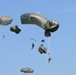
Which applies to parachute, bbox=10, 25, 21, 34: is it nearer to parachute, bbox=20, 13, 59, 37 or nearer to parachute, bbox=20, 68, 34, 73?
parachute, bbox=20, 13, 59, 37

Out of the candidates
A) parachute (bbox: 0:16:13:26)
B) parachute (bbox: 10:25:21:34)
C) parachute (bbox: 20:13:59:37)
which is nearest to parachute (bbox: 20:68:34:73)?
parachute (bbox: 10:25:21:34)

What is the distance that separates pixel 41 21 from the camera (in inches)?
4417

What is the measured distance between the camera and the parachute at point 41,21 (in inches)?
4348

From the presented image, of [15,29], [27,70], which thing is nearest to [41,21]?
[15,29]

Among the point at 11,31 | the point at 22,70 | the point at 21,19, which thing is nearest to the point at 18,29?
the point at 11,31

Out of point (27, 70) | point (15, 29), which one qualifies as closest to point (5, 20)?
point (15, 29)

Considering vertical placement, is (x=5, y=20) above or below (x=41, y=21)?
above

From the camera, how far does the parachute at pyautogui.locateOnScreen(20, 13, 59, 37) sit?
362ft

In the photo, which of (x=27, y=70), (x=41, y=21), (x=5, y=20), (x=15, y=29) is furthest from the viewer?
(x=27, y=70)

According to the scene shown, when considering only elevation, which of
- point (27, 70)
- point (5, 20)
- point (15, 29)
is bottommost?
point (27, 70)

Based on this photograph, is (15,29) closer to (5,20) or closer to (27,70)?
(5,20)

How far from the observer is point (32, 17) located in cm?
11312

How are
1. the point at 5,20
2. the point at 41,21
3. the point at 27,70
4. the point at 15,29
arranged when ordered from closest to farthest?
the point at 41,21 < the point at 5,20 < the point at 15,29 < the point at 27,70

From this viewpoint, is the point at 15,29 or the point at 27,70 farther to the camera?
the point at 27,70
